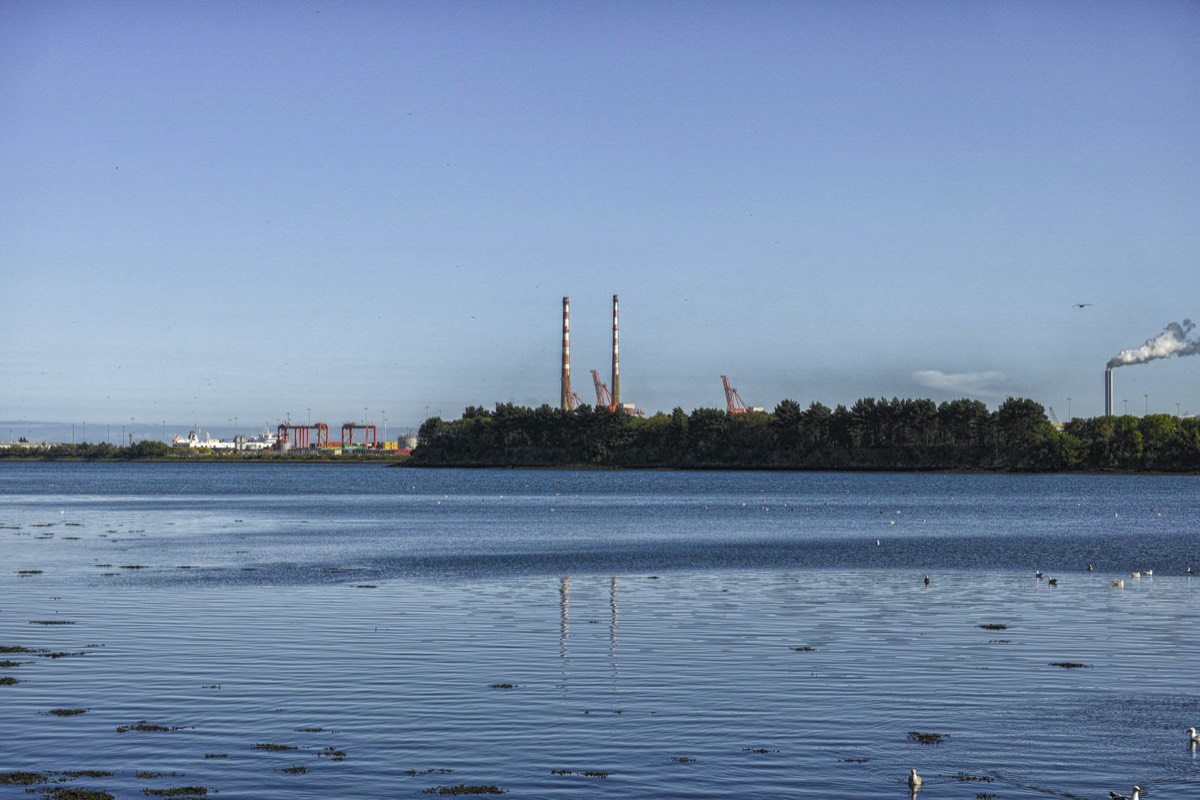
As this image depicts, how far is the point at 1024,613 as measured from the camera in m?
42.6

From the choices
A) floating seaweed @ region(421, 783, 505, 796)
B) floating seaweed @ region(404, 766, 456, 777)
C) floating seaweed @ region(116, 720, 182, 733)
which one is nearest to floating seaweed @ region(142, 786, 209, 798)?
floating seaweed @ region(404, 766, 456, 777)

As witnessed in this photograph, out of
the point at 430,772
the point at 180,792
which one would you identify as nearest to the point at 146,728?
the point at 180,792

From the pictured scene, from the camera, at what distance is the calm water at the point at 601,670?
71.3ft

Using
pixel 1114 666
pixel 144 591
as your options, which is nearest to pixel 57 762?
pixel 1114 666

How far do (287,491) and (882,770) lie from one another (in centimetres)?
17136

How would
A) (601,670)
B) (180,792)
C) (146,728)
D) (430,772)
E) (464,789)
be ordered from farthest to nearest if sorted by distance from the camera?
(601,670) < (146,728) < (430,772) < (464,789) < (180,792)

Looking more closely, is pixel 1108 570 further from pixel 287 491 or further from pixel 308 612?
pixel 287 491

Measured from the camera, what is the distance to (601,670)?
102 ft

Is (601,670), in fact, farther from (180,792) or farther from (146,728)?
(180,792)

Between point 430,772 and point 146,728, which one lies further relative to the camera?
point 146,728

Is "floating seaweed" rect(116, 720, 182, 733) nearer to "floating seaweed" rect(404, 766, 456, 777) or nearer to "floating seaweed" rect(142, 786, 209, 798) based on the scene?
"floating seaweed" rect(142, 786, 209, 798)

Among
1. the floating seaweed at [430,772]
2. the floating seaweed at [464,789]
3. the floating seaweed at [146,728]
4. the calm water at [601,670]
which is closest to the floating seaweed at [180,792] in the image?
the calm water at [601,670]

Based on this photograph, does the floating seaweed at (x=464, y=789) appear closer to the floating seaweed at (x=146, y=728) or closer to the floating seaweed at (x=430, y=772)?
the floating seaweed at (x=430, y=772)

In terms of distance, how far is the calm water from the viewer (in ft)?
71.3
